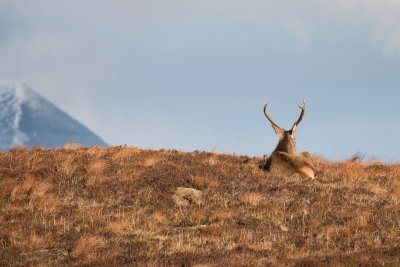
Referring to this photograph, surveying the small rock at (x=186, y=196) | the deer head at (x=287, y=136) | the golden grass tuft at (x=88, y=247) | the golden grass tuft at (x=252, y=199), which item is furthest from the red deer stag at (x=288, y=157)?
the golden grass tuft at (x=88, y=247)

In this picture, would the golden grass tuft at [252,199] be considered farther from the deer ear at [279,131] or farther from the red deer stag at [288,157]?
the deer ear at [279,131]

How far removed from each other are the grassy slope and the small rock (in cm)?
23

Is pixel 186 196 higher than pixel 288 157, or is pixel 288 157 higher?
pixel 288 157

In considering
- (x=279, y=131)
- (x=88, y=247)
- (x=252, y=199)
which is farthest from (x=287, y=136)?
(x=88, y=247)

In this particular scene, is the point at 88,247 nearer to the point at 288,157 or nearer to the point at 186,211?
the point at 186,211

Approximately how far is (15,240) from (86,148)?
1053cm

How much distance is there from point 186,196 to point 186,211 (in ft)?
4.94

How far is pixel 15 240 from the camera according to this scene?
1422 cm

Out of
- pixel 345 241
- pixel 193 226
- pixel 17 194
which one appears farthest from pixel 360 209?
pixel 17 194

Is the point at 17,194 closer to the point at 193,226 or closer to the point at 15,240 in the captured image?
the point at 15,240

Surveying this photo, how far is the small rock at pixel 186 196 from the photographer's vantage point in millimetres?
18375

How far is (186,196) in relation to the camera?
738 inches

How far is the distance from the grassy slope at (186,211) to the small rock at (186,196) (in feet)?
0.76

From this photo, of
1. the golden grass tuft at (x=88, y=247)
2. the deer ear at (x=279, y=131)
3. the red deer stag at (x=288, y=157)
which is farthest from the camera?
the deer ear at (x=279, y=131)
